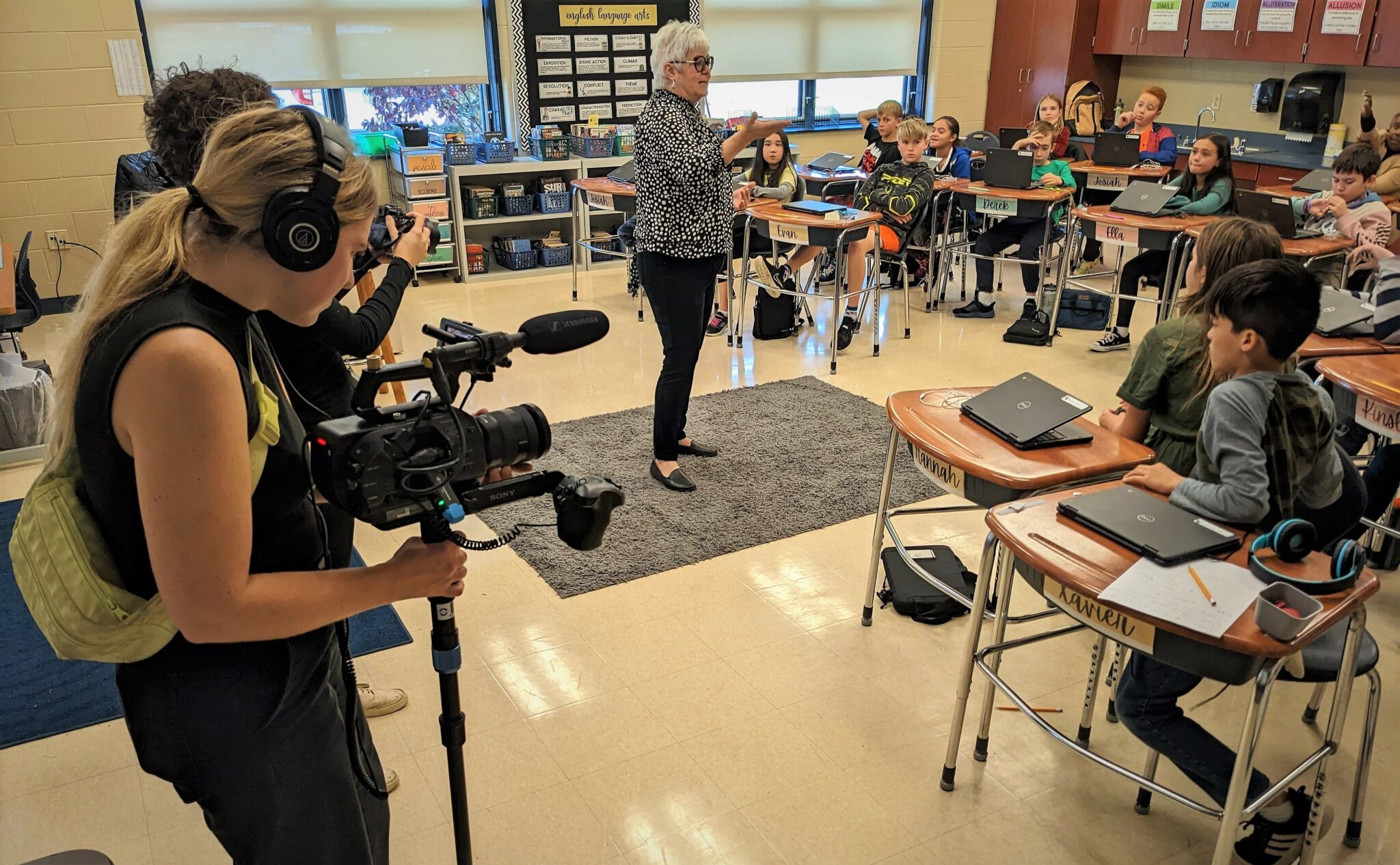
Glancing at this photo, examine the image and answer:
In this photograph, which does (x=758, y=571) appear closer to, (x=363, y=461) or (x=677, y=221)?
(x=677, y=221)

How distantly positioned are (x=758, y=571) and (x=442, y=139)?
4892 mm

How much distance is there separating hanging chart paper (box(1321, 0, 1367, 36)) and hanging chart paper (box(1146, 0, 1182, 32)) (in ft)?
3.79

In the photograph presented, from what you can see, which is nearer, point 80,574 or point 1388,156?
point 80,574

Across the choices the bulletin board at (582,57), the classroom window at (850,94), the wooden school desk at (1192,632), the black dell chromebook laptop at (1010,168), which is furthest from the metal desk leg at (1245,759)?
the classroom window at (850,94)

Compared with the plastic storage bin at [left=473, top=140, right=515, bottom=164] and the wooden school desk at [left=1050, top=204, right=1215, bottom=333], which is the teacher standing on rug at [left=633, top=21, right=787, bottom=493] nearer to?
the wooden school desk at [left=1050, top=204, right=1215, bottom=333]

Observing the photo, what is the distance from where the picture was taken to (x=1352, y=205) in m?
5.00

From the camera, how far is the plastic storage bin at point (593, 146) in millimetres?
7250

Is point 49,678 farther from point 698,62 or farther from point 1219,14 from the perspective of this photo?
point 1219,14

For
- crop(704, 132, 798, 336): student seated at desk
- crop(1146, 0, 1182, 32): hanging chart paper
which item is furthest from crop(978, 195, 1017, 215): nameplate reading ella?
crop(1146, 0, 1182, 32): hanging chart paper

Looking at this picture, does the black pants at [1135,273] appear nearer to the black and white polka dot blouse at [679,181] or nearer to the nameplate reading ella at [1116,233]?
the nameplate reading ella at [1116,233]

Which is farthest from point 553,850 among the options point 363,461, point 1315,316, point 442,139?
point 442,139

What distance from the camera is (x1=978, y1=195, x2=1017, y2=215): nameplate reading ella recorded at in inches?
228

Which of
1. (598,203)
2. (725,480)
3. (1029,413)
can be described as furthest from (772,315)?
(1029,413)

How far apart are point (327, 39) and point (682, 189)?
4.40 meters
